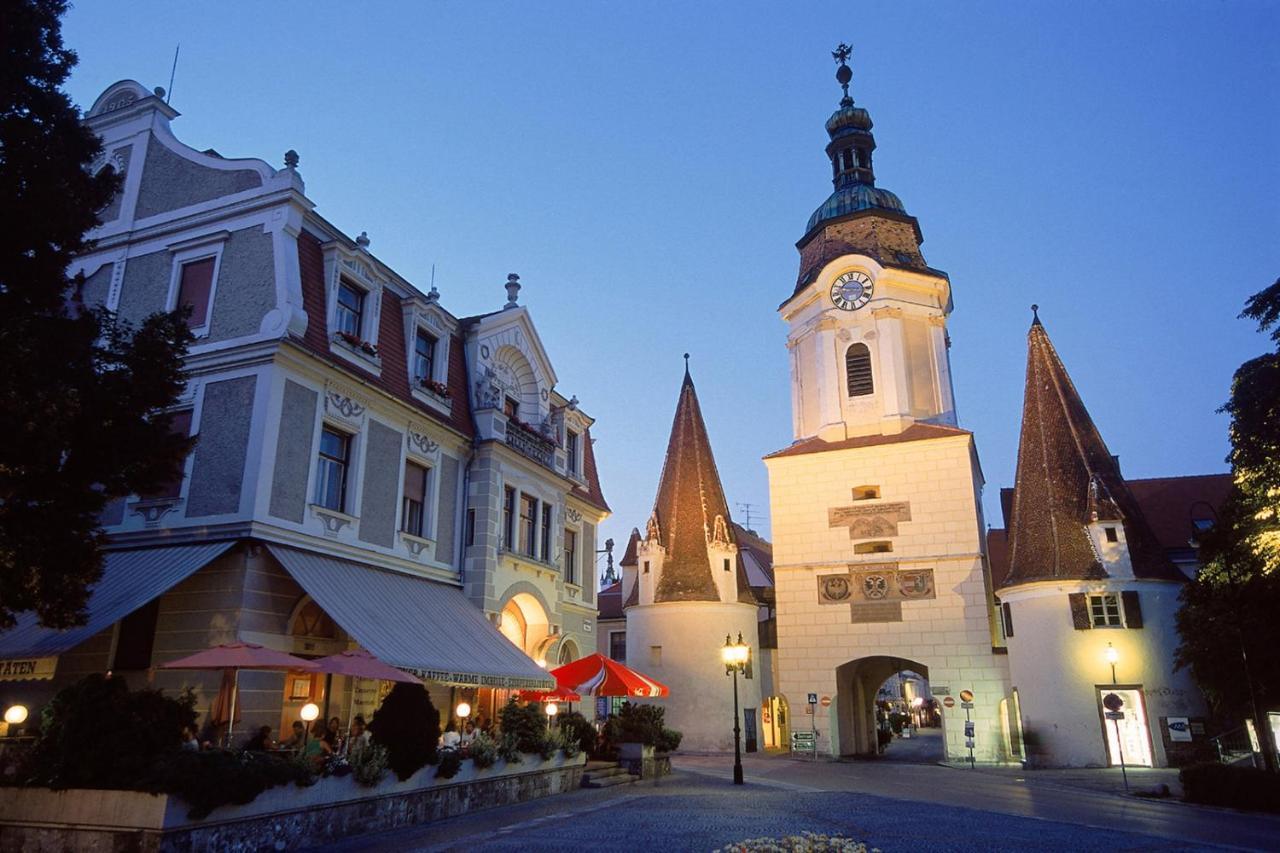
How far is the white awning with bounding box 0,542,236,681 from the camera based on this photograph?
1387 cm

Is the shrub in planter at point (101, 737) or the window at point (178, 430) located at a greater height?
the window at point (178, 430)

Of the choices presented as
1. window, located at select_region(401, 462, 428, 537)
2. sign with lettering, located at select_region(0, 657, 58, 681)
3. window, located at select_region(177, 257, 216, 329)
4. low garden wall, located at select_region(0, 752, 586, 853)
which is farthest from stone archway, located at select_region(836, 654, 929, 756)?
sign with lettering, located at select_region(0, 657, 58, 681)

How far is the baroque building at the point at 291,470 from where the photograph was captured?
15492 mm

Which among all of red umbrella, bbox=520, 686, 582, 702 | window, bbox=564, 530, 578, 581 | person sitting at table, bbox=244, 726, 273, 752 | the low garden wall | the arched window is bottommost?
the low garden wall

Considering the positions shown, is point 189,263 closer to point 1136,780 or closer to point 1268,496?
point 1268,496

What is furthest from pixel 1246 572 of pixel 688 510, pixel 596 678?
pixel 688 510

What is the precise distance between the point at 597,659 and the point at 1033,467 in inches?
878

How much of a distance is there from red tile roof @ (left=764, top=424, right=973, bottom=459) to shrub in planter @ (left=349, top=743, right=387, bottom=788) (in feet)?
95.1

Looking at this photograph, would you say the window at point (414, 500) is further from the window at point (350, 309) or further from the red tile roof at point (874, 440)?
the red tile roof at point (874, 440)

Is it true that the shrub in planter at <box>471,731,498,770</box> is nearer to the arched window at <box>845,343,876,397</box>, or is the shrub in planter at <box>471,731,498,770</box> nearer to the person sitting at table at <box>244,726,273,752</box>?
the person sitting at table at <box>244,726,273,752</box>

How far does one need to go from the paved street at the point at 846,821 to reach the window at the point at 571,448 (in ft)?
32.8

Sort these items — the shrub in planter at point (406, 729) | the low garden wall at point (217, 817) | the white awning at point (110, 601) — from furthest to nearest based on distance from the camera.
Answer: the shrub in planter at point (406, 729) → the white awning at point (110, 601) → the low garden wall at point (217, 817)

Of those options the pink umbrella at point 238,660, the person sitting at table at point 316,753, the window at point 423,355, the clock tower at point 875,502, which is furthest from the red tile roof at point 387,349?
the clock tower at point 875,502

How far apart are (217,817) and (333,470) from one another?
8174 millimetres
